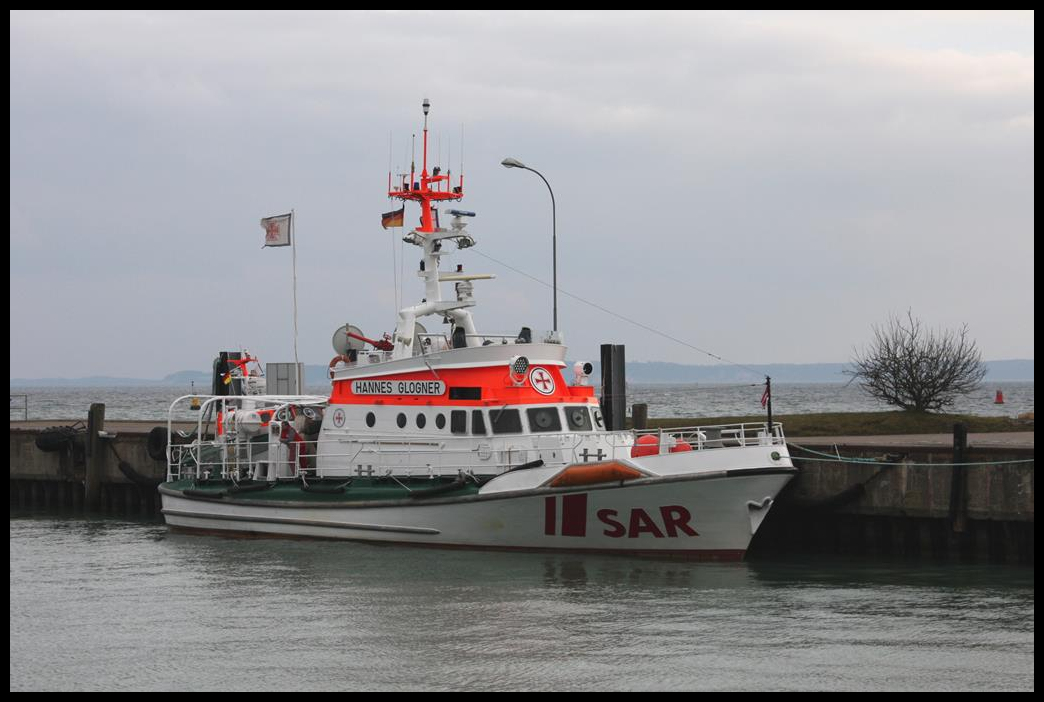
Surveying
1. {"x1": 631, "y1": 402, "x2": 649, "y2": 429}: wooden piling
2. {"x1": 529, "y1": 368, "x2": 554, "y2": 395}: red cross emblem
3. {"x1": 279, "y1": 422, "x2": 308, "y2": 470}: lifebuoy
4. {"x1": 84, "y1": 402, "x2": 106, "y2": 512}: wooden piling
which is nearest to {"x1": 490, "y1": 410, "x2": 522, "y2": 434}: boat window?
{"x1": 529, "y1": 368, "x2": 554, "y2": 395}: red cross emblem

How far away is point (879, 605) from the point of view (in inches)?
683

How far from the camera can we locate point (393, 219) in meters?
24.9

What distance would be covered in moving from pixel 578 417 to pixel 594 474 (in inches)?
95.5

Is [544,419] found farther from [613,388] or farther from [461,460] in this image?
[613,388]

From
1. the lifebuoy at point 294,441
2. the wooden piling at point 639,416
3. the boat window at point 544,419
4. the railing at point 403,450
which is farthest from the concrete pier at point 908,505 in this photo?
the lifebuoy at point 294,441

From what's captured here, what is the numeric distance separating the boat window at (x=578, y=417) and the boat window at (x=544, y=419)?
0.24 meters

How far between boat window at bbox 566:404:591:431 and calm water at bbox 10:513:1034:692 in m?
2.61

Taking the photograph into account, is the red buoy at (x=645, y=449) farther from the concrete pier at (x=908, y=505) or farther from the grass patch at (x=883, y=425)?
the grass patch at (x=883, y=425)

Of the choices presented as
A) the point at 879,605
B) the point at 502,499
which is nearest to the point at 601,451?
the point at 502,499

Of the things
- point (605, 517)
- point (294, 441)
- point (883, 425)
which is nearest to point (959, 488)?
point (605, 517)

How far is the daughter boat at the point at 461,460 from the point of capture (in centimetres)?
2075

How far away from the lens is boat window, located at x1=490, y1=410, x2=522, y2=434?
22344 millimetres
